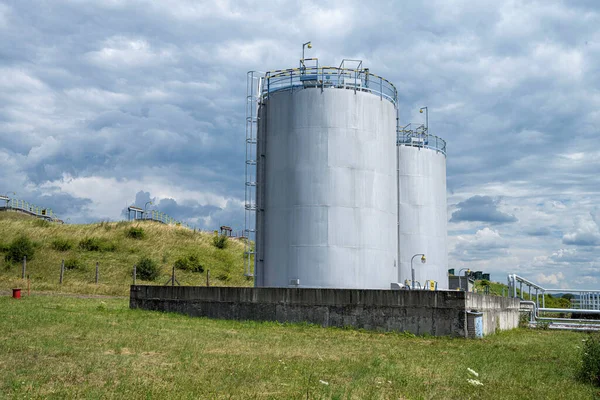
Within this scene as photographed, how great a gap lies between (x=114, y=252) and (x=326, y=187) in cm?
3961

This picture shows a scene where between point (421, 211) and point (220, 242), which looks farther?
point (220, 242)

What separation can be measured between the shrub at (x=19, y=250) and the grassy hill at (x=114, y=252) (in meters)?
0.49

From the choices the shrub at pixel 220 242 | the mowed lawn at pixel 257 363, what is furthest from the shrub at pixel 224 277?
the mowed lawn at pixel 257 363

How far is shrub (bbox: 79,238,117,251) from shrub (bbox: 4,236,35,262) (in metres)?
4.86

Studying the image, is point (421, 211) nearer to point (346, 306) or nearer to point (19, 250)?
point (346, 306)

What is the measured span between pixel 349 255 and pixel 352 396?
1561 centimetres

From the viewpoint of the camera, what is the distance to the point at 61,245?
5828cm

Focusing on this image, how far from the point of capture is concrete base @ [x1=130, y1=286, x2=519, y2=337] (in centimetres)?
1959

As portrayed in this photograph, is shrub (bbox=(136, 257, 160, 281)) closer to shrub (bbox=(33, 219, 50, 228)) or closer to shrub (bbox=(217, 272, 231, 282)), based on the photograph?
shrub (bbox=(217, 272, 231, 282))

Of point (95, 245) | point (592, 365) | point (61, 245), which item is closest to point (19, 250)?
point (61, 245)

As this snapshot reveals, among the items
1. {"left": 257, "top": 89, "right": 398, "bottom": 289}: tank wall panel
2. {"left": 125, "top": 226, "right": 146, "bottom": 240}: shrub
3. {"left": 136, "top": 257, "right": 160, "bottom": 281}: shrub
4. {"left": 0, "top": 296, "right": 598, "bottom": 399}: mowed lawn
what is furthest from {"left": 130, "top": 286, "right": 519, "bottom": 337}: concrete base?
{"left": 125, "top": 226, "right": 146, "bottom": 240}: shrub

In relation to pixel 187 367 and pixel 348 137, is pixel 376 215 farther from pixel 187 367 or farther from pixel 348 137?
pixel 187 367

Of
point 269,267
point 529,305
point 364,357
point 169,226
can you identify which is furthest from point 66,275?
point 364,357

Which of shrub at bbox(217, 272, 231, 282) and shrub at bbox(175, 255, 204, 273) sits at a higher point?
shrub at bbox(175, 255, 204, 273)
